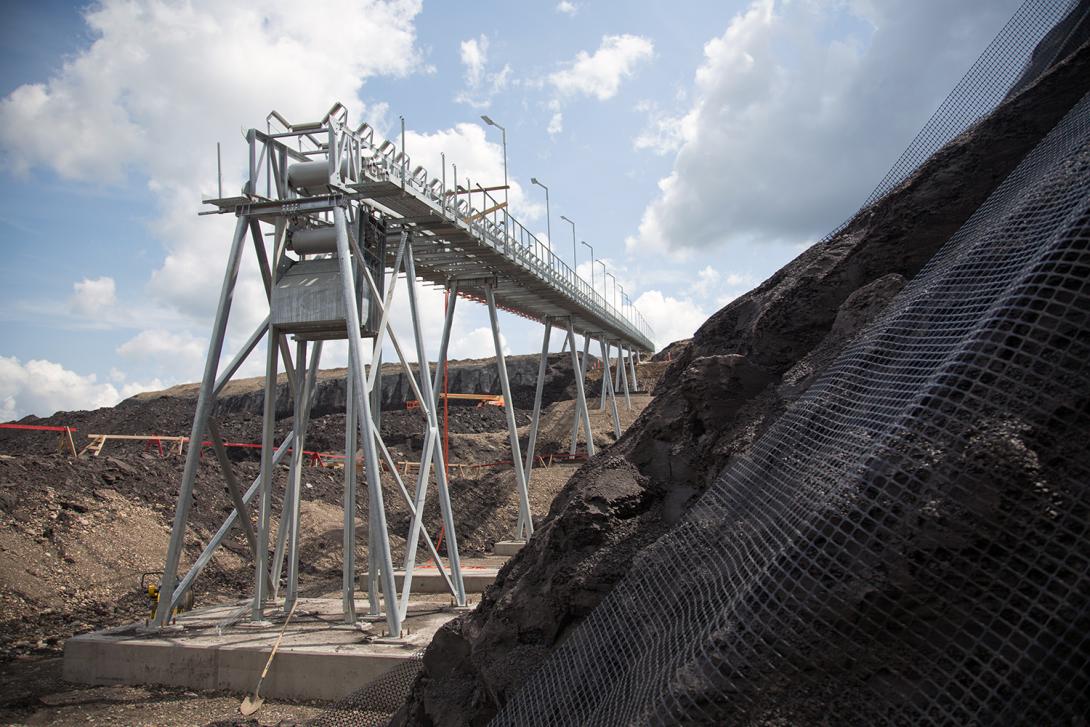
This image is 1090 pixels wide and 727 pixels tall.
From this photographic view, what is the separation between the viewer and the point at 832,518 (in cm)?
311

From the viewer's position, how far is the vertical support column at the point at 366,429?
10195 millimetres

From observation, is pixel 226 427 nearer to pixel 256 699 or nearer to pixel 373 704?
pixel 256 699

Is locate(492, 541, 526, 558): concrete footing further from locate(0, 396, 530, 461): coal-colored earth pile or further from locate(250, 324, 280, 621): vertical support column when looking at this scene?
locate(0, 396, 530, 461): coal-colored earth pile

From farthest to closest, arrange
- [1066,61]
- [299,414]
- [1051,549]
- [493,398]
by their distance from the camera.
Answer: [493,398] → [299,414] → [1066,61] → [1051,549]

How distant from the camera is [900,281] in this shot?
16.3 feet

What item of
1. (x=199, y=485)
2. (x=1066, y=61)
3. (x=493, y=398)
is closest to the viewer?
(x=1066, y=61)

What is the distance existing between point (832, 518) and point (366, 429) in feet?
27.4

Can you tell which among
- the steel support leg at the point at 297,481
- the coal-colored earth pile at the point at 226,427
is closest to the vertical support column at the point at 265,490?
the steel support leg at the point at 297,481

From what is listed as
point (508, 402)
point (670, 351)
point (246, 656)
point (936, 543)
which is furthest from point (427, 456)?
point (670, 351)

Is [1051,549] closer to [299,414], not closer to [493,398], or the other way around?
[299,414]

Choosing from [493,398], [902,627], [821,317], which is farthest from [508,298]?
[493,398]

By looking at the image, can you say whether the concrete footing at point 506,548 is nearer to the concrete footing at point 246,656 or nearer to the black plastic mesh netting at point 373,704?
the concrete footing at point 246,656

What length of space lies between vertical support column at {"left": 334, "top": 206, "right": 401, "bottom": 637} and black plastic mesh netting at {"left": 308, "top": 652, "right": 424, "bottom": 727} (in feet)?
8.20

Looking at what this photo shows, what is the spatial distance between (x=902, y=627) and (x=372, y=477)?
859cm
